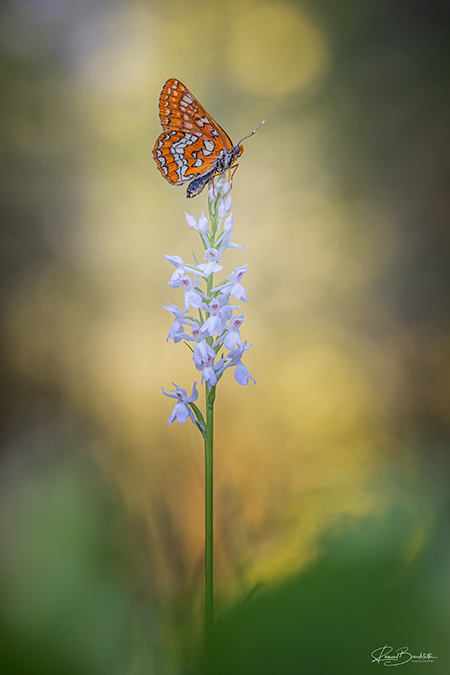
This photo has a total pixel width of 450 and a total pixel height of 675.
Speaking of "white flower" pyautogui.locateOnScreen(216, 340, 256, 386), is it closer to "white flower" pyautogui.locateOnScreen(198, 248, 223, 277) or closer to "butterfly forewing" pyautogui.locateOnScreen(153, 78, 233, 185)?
"white flower" pyautogui.locateOnScreen(198, 248, 223, 277)

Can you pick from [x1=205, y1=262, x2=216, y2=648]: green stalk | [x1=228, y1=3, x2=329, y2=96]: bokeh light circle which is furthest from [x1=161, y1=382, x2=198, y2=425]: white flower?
[x1=228, y1=3, x2=329, y2=96]: bokeh light circle

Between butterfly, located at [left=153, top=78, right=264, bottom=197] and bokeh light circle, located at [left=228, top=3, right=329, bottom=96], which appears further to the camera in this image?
bokeh light circle, located at [left=228, top=3, right=329, bottom=96]

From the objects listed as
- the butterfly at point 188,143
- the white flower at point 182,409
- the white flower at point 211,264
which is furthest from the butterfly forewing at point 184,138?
the white flower at point 182,409

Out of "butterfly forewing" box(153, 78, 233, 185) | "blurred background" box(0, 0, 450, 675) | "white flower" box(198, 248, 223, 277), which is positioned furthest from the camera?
"blurred background" box(0, 0, 450, 675)

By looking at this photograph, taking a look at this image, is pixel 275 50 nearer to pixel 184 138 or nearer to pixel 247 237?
pixel 247 237

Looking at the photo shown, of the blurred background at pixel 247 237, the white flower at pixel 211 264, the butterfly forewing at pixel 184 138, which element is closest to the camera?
the white flower at pixel 211 264

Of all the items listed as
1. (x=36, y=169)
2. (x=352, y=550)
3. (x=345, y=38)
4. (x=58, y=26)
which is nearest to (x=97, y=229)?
(x=36, y=169)

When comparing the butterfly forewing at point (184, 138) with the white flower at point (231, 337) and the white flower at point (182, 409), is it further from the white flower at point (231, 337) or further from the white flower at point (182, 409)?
the white flower at point (182, 409)
